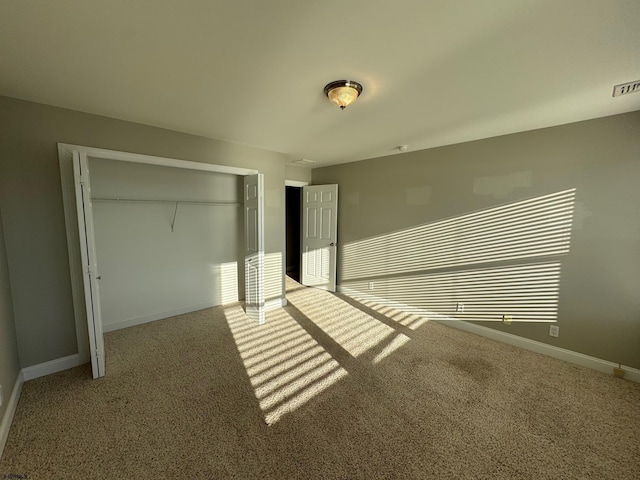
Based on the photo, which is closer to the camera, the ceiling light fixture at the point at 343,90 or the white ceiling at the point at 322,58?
the white ceiling at the point at 322,58

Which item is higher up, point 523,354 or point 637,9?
point 637,9

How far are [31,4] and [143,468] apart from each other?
246 centimetres

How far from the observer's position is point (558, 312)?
271 cm

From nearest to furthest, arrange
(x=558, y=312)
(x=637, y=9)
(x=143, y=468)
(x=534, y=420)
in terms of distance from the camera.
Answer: (x=637, y=9), (x=143, y=468), (x=534, y=420), (x=558, y=312)

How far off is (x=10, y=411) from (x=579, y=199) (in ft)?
16.9

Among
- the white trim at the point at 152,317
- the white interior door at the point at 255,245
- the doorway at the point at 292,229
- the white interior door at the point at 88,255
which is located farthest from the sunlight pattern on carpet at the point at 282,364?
the doorway at the point at 292,229

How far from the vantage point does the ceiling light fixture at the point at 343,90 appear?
175cm

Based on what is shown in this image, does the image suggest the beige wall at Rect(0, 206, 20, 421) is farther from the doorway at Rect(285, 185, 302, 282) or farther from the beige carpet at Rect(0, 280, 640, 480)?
the doorway at Rect(285, 185, 302, 282)

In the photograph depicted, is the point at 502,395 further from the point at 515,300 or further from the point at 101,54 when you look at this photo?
the point at 101,54

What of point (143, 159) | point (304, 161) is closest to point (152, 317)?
point (143, 159)

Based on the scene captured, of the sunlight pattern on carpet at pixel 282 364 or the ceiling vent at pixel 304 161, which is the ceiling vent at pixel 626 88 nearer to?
the sunlight pattern on carpet at pixel 282 364

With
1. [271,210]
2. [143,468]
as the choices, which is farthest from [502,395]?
[271,210]

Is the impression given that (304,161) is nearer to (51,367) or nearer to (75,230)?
(75,230)

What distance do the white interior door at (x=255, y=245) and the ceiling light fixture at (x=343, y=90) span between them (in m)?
1.70
